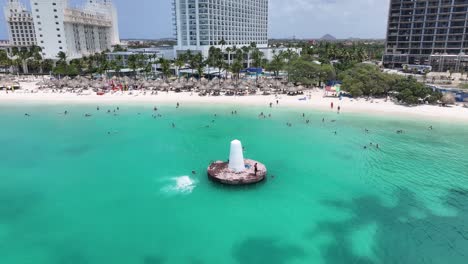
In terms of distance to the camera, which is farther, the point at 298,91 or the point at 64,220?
the point at 298,91

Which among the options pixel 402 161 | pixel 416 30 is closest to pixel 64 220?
pixel 402 161

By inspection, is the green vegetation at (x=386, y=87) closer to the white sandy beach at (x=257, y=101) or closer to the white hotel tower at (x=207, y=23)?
the white sandy beach at (x=257, y=101)

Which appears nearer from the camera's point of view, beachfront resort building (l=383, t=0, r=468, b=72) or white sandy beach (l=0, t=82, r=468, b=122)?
white sandy beach (l=0, t=82, r=468, b=122)

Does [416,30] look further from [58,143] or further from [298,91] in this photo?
[58,143]

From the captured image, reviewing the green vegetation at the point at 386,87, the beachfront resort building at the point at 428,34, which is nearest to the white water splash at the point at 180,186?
the green vegetation at the point at 386,87

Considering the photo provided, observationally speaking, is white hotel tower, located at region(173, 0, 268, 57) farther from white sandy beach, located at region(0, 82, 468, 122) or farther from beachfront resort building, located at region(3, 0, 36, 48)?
beachfront resort building, located at region(3, 0, 36, 48)

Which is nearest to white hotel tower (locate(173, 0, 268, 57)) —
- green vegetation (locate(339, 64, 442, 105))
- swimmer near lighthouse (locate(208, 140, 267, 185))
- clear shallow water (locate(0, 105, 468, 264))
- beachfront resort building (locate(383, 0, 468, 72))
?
beachfront resort building (locate(383, 0, 468, 72))
